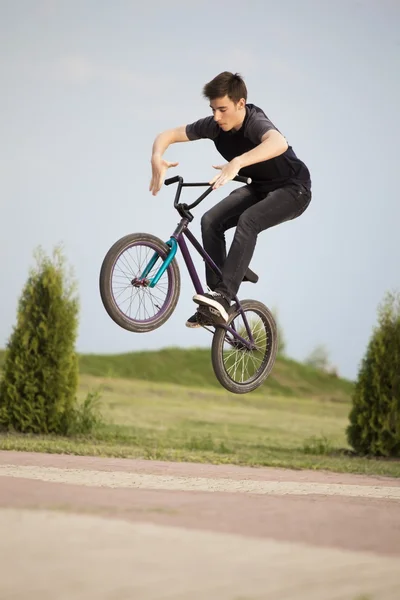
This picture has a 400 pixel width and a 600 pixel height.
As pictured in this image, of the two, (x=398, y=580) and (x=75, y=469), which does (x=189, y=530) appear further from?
(x=75, y=469)

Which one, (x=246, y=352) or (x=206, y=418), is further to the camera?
(x=206, y=418)

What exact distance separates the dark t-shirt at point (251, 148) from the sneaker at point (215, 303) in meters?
0.97

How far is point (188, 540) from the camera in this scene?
21.9 ft

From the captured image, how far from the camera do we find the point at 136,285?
6.04m

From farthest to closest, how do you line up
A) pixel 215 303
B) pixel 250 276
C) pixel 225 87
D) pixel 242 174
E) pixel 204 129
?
pixel 250 276 → pixel 242 174 → pixel 204 129 → pixel 215 303 → pixel 225 87

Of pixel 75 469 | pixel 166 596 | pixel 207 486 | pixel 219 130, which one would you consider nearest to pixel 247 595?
pixel 166 596

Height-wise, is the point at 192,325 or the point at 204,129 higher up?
the point at 204,129

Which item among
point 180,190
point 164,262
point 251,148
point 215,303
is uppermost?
point 251,148

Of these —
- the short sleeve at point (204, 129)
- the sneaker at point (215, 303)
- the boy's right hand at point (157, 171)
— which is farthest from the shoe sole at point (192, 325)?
the short sleeve at point (204, 129)

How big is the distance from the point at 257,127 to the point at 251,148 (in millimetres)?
229

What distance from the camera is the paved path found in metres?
5.55

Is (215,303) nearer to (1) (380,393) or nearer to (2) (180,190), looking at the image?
(2) (180,190)

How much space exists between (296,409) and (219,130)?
16623mm

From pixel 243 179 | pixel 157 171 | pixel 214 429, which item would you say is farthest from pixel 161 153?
pixel 214 429
